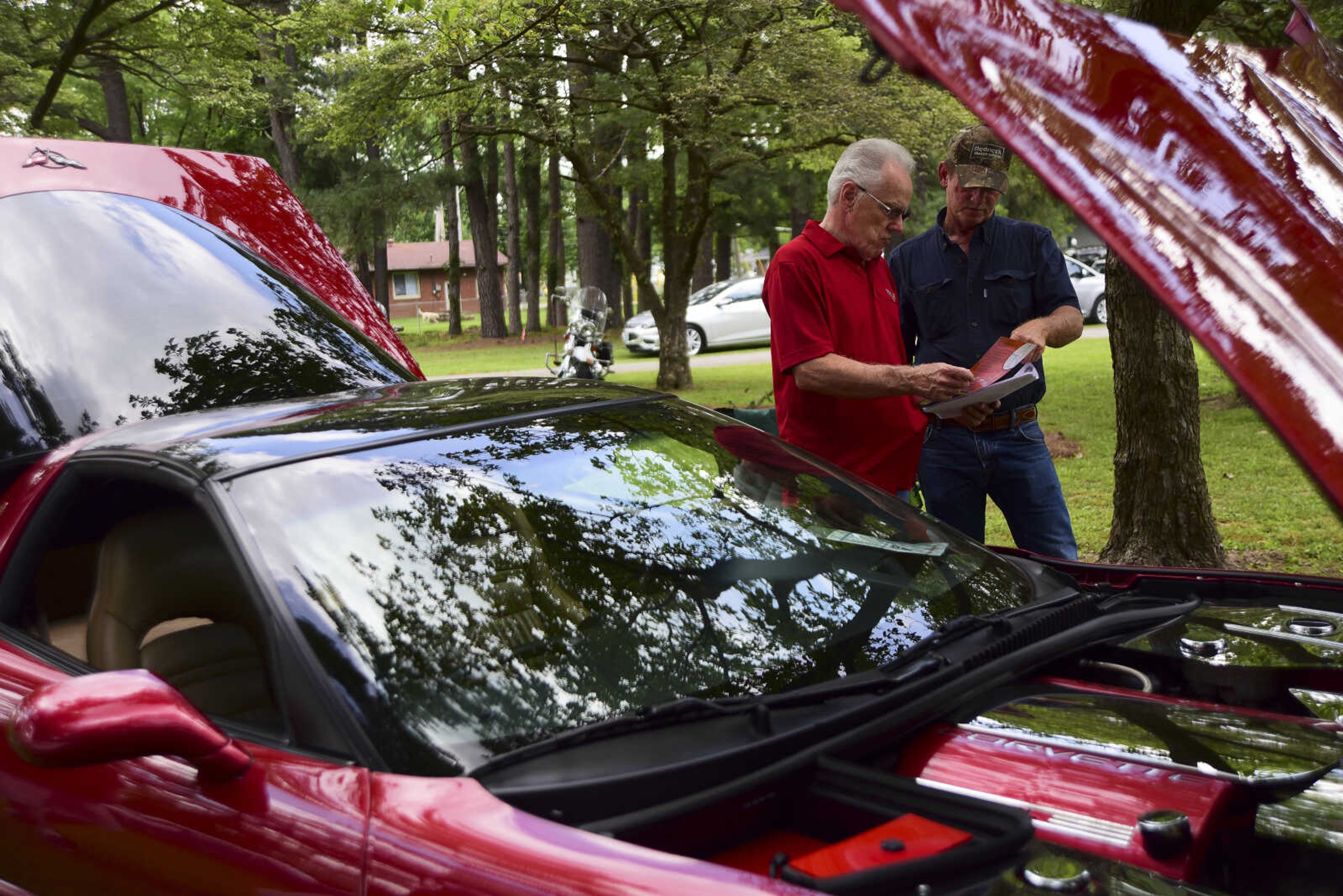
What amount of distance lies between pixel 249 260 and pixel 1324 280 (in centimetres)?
360

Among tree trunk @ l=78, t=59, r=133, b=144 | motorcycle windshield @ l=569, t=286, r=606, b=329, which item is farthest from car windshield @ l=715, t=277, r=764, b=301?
tree trunk @ l=78, t=59, r=133, b=144

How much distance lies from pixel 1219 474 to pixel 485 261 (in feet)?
81.5

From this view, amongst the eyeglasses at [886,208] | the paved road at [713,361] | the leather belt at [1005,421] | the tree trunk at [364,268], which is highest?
the tree trunk at [364,268]

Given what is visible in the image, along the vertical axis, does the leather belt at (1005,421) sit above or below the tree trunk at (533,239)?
below

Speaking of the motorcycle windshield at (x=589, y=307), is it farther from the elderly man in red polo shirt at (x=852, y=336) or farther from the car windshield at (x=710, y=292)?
the car windshield at (x=710, y=292)

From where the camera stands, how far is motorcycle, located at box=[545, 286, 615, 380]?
13.0 metres

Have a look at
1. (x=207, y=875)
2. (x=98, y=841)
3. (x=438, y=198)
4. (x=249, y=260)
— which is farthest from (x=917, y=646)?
(x=438, y=198)

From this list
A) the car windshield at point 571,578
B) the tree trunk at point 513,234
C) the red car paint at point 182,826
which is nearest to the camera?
the red car paint at point 182,826

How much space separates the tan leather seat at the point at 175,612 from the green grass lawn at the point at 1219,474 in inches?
68.4

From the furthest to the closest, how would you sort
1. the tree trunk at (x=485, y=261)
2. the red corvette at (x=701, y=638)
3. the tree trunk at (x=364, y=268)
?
the tree trunk at (x=485, y=261) < the tree trunk at (x=364, y=268) < the red corvette at (x=701, y=638)

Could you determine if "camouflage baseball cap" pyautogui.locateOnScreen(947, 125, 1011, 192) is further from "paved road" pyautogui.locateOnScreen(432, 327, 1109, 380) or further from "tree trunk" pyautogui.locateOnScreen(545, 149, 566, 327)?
"tree trunk" pyautogui.locateOnScreen(545, 149, 566, 327)

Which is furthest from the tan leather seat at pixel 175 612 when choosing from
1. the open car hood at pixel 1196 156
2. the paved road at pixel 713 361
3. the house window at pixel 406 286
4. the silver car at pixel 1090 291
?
the house window at pixel 406 286

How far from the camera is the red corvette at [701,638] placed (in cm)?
135

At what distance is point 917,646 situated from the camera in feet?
6.75
